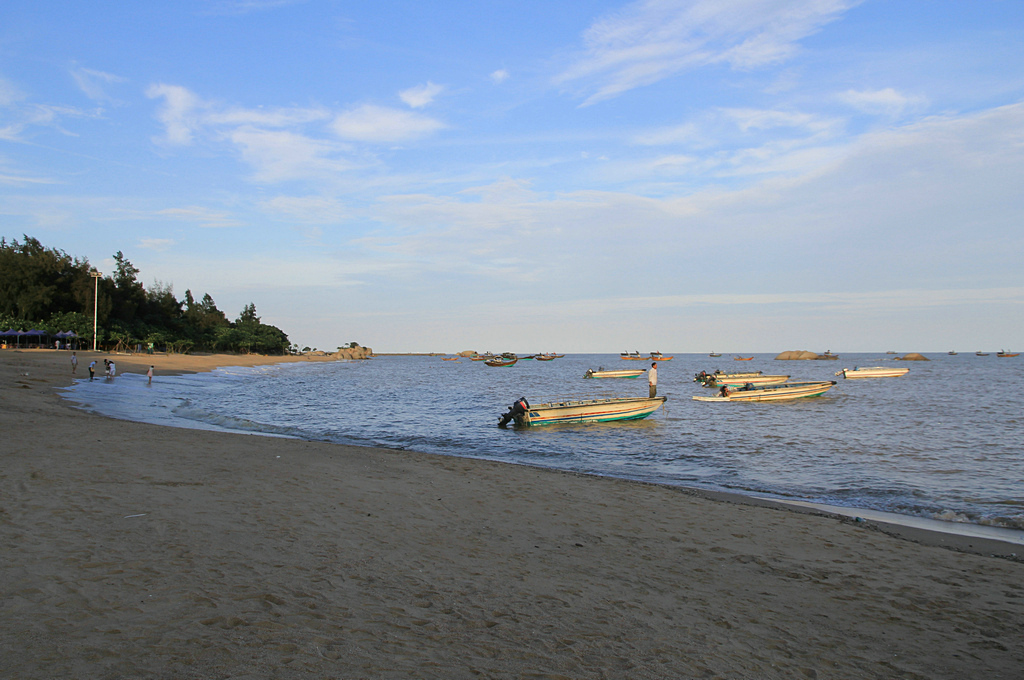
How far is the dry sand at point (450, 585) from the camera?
463 centimetres

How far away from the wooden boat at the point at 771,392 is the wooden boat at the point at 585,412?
47.5 feet

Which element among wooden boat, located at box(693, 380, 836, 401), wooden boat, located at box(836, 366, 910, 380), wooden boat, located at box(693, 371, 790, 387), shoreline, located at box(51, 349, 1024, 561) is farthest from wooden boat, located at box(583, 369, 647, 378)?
shoreline, located at box(51, 349, 1024, 561)

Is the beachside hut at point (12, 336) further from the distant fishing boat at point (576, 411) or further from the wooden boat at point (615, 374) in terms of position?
the wooden boat at point (615, 374)

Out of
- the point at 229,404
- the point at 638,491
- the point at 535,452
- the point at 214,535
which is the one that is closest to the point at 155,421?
the point at 229,404

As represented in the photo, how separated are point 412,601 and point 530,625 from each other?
A: 4.23 ft

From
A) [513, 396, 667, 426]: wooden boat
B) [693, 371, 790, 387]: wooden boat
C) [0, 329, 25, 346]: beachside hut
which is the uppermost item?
[0, 329, 25, 346]: beachside hut

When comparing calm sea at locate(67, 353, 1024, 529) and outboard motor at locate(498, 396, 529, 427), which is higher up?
outboard motor at locate(498, 396, 529, 427)

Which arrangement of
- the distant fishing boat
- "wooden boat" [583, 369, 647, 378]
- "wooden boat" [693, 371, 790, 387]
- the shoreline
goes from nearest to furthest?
the shoreline
the distant fishing boat
"wooden boat" [693, 371, 790, 387]
"wooden boat" [583, 369, 647, 378]

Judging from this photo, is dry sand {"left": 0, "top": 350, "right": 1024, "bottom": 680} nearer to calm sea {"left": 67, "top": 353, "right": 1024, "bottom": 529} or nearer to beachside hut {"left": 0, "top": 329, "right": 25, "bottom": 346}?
calm sea {"left": 67, "top": 353, "right": 1024, "bottom": 529}

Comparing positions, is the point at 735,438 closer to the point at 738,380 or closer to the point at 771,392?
the point at 771,392

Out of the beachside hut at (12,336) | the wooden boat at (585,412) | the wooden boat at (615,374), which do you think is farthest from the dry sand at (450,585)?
the beachside hut at (12,336)

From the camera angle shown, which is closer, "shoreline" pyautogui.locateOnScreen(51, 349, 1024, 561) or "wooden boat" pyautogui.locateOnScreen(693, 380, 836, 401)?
"shoreline" pyautogui.locateOnScreen(51, 349, 1024, 561)

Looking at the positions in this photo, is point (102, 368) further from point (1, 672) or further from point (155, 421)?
point (1, 672)

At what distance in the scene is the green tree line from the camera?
7481 centimetres
